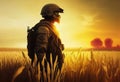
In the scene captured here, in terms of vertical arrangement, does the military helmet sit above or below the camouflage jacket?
above

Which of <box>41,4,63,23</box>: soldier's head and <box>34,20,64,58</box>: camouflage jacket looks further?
<box>41,4,63,23</box>: soldier's head

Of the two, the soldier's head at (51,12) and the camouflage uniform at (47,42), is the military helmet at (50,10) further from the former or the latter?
the camouflage uniform at (47,42)

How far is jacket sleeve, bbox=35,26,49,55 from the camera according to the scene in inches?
129

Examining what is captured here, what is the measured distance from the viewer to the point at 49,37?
3.44m

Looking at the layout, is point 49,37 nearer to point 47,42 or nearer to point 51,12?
point 47,42

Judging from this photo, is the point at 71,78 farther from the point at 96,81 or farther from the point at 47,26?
the point at 47,26

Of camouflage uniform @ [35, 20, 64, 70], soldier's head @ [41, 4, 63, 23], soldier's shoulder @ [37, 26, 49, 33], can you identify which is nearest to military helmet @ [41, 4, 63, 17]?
soldier's head @ [41, 4, 63, 23]

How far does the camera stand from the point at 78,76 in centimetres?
285

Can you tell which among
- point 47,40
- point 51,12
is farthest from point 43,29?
point 51,12

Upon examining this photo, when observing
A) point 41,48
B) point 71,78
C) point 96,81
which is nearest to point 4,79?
point 41,48

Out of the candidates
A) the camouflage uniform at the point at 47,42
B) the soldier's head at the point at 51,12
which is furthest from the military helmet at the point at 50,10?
the camouflage uniform at the point at 47,42

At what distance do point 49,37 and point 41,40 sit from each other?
0.52ft

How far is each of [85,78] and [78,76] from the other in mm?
98

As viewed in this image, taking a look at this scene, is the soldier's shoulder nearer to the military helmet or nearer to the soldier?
the soldier
